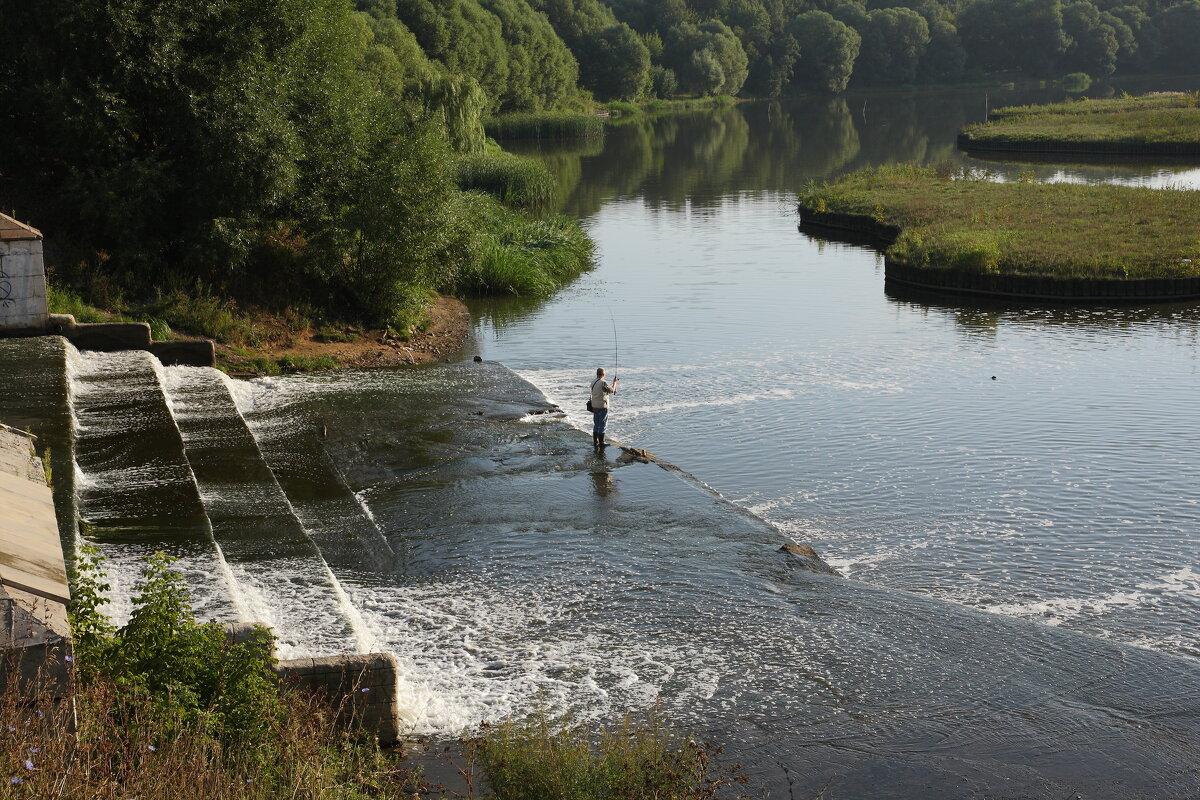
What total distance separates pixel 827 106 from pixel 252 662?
140 m

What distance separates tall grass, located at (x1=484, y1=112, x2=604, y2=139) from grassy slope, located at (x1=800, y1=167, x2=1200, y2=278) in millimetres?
47451

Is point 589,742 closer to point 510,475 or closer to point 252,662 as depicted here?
point 252,662

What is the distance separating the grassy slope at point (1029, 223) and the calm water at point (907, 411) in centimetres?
219

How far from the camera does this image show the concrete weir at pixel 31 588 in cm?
856

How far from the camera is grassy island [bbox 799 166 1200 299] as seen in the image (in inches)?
1455

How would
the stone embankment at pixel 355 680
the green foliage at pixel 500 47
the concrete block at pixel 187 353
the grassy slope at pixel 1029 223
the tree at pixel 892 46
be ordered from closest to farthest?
the stone embankment at pixel 355 680 → the concrete block at pixel 187 353 → the grassy slope at pixel 1029 223 → the green foliage at pixel 500 47 → the tree at pixel 892 46

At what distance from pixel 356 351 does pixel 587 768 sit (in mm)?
21473

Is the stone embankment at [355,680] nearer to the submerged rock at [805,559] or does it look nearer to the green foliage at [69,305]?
the submerged rock at [805,559]

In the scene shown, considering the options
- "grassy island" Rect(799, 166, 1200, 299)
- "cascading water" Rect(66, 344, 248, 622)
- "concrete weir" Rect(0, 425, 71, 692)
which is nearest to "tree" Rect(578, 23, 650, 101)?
"grassy island" Rect(799, 166, 1200, 299)

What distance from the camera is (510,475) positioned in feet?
63.4

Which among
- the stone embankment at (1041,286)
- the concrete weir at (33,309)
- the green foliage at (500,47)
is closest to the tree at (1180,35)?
the green foliage at (500,47)

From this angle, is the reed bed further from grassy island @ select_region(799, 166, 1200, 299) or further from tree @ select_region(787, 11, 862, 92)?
tree @ select_region(787, 11, 862, 92)

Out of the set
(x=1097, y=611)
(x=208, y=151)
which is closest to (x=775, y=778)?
(x=1097, y=611)

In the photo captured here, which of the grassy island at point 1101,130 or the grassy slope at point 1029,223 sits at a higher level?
the grassy island at point 1101,130
